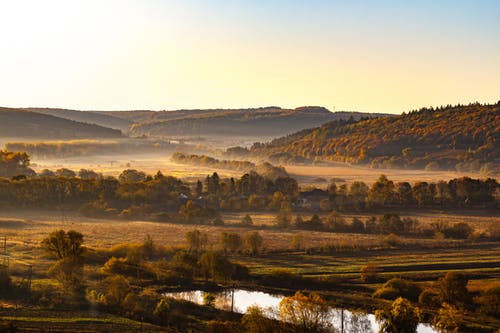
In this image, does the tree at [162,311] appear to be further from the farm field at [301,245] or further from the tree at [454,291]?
the tree at [454,291]

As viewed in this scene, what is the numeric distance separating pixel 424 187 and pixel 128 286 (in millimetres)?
61135

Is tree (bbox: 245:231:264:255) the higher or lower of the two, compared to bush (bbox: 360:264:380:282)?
higher

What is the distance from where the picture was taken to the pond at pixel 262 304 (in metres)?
38.1

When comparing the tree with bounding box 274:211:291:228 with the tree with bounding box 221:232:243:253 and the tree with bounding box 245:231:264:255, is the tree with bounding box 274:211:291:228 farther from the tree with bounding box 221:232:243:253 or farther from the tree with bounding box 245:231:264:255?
the tree with bounding box 221:232:243:253

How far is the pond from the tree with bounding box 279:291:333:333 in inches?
64.5

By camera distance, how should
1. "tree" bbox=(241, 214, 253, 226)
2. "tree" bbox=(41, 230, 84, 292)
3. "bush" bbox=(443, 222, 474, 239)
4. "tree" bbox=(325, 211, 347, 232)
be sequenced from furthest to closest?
"tree" bbox=(241, 214, 253, 226) → "tree" bbox=(325, 211, 347, 232) → "bush" bbox=(443, 222, 474, 239) → "tree" bbox=(41, 230, 84, 292)

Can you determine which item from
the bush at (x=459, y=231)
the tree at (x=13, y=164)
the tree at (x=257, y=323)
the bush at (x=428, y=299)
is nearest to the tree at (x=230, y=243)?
the bush at (x=428, y=299)

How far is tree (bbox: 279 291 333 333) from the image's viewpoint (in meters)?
35.3

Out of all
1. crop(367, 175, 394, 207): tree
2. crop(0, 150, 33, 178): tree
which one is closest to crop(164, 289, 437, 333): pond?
crop(367, 175, 394, 207): tree

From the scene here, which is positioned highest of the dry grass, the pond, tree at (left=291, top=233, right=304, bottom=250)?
the dry grass

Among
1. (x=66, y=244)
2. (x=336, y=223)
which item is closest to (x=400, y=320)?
(x=66, y=244)

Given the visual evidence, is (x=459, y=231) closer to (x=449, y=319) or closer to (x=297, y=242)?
(x=297, y=242)

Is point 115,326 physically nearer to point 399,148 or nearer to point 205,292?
point 205,292

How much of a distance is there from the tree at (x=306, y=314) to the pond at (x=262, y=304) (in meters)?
1.64
